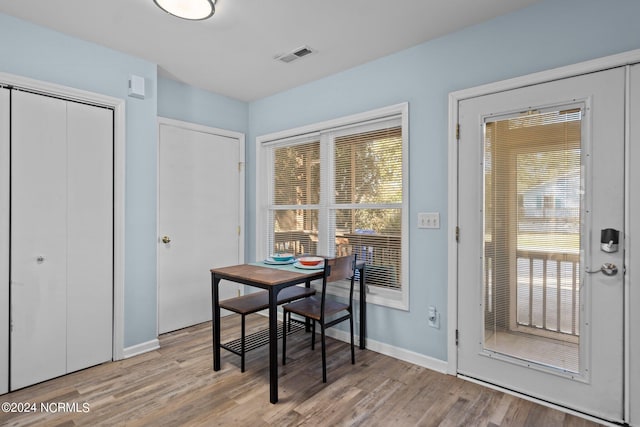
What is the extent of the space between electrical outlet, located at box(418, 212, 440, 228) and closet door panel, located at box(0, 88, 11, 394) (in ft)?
9.44

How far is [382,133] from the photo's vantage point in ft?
9.78

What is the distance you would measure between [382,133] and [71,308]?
9.19 ft

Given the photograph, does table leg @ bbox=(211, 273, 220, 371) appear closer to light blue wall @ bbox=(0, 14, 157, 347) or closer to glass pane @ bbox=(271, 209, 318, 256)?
light blue wall @ bbox=(0, 14, 157, 347)

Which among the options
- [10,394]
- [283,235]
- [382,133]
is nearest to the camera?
[10,394]

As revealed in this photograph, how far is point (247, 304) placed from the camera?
8.75ft

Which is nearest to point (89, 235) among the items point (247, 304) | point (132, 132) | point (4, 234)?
point (4, 234)

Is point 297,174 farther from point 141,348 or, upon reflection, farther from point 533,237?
point 533,237

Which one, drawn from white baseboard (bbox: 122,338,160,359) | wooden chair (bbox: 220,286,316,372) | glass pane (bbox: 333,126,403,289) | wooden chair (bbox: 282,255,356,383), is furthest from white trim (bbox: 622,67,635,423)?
white baseboard (bbox: 122,338,160,359)

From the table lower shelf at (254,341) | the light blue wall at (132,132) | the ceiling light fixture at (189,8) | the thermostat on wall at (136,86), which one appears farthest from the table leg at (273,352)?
the thermostat on wall at (136,86)

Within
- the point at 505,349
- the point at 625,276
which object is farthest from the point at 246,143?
the point at 625,276

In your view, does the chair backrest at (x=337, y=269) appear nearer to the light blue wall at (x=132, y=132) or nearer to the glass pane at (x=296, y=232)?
the glass pane at (x=296, y=232)

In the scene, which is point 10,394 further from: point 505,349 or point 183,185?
point 505,349

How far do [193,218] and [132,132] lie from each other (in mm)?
1059

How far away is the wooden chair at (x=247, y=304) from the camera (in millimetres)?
2553
